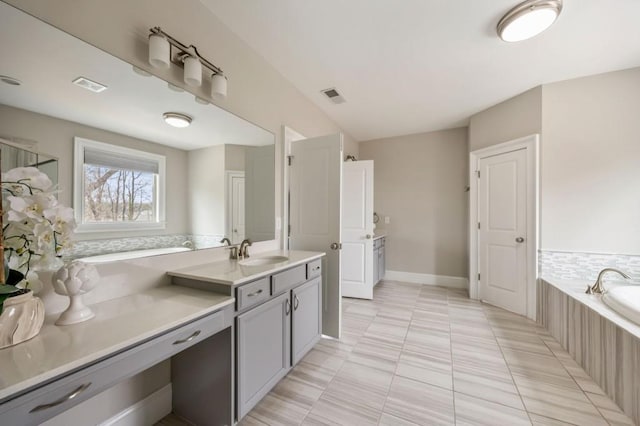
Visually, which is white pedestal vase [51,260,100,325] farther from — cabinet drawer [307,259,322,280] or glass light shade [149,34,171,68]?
cabinet drawer [307,259,322,280]

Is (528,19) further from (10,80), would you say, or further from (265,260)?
(10,80)

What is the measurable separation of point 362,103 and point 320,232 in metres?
1.88

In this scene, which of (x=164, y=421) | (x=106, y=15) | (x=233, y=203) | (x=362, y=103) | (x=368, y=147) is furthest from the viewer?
(x=368, y=147)

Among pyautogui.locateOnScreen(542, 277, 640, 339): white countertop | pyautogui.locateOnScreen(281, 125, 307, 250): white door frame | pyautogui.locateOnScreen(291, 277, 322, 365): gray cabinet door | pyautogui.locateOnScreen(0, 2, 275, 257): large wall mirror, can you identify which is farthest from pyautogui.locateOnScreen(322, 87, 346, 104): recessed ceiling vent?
pyautogui.locateOnScreen(542, 277, 640, 339): white countertop

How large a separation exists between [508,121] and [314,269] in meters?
3.10

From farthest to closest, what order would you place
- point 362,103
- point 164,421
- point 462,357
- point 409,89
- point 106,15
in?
point 362,103 → point 409,89 → point 462,357 → point 164,421 → point 106,15

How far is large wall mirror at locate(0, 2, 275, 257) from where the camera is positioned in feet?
3.19

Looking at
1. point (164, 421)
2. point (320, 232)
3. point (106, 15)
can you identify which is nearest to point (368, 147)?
point (320, 232)

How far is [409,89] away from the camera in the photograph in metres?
2.83

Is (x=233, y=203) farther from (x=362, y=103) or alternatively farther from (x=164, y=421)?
(x=362, y=103)

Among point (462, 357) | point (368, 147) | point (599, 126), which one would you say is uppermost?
point (368, 147)

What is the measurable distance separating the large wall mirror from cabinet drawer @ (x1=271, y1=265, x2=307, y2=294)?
21.1 inches

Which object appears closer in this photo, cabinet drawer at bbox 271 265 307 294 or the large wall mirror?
the large wall mirror

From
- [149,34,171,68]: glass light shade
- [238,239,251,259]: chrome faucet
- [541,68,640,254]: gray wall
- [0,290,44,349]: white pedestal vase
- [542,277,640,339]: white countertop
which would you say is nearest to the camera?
[0,290,44,349]: white pedestal vase
